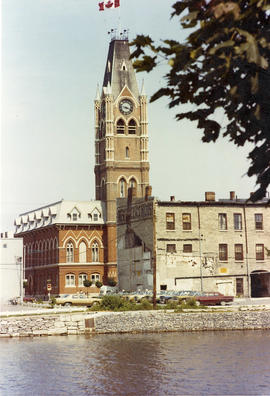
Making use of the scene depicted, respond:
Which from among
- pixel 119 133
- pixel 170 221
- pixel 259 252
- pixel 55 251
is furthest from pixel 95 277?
pixel 259 252

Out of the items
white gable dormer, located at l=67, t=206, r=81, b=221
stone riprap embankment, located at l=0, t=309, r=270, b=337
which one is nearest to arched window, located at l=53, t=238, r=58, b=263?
white gable dormer, located at l=67, t=206, r=81, b=221

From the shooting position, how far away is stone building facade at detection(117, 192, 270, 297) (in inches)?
2702

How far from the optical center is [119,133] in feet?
325

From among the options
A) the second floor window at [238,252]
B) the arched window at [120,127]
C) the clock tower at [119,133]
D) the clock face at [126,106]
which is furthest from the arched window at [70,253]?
the second floor window at [238,252]

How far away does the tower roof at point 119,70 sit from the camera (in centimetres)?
10038

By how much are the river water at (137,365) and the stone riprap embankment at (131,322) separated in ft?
5.02

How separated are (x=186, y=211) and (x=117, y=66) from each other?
130 ft

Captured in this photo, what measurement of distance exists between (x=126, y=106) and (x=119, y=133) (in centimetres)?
460

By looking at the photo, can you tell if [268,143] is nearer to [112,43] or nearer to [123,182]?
[123,182]

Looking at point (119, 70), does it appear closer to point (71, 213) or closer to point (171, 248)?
point (71, 213)

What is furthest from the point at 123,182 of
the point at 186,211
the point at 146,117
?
the point at 186,211

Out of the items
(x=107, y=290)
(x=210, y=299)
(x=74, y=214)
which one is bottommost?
(x=210, y=299)

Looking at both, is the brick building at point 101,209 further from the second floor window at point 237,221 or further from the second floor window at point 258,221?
the second floor window at point 258,221

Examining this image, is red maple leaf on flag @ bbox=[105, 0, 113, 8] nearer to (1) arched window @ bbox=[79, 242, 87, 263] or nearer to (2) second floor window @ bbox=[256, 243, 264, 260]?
(1) arched window @ bbox=[79, 242, 87, 263]
